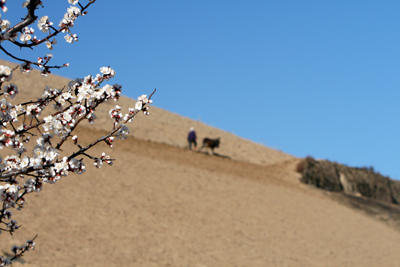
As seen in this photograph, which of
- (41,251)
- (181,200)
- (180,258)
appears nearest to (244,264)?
(180,258)

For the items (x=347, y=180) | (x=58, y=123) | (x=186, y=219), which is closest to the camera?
(x=58, y=123)

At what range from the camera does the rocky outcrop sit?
24641mm

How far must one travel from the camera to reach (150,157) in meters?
20.2

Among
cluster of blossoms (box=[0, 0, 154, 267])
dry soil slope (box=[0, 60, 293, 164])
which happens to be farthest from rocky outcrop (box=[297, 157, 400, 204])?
cluster of blossoms (box=[0, 0, 154, 267])

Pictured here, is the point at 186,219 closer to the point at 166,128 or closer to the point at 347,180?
the point at 347,180

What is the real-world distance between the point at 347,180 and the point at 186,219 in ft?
47.9

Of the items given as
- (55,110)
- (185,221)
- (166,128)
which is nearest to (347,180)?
(166,128)

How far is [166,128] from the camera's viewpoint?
2988cm

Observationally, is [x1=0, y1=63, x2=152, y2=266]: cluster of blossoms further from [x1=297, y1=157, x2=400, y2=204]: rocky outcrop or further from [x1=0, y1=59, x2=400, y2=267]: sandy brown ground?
[x1=297, y1=157, x2=400, y2=204]: rocky outcrop

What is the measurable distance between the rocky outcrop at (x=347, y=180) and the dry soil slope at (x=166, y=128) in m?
4.61

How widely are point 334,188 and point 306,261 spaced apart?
38.7 ft

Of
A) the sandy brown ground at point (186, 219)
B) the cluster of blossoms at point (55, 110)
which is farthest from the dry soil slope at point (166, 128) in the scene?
the cluster of blossoms at point (55, 110)

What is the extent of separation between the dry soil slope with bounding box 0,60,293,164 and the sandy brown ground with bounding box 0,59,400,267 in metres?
2.97

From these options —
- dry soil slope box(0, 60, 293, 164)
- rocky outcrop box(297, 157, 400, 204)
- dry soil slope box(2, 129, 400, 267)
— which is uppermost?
dry soil slope box(0, 60, 293, 164)
